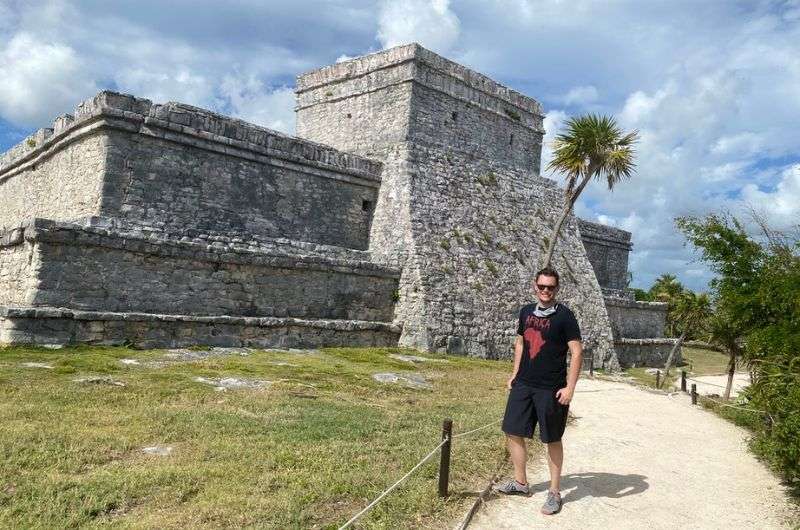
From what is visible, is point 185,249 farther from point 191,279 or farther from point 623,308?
point 623,308

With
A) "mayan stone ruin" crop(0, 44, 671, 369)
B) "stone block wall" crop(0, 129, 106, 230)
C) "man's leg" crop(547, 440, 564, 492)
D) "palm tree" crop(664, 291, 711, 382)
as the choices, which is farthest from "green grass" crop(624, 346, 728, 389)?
"stone block wall" crop(0, 129, 106, 230)

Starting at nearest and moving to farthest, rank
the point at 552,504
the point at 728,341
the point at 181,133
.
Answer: the point at 552,504
the point at 181,133
the point at 728,341

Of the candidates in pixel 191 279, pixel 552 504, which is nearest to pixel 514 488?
pixel 552 504

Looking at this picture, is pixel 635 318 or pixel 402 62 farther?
pixel 635 318

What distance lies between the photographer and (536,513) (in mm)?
4738

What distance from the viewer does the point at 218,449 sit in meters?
5.44

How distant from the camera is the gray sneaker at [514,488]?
5070 mm

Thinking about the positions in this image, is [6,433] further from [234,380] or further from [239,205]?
[239,205]

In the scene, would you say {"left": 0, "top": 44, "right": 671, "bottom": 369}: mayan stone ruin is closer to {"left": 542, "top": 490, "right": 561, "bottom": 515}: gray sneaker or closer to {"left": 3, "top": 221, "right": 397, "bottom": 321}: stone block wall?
{"left": 3, "top": 221, "right": 397, "bottom": 321}: stone block wall

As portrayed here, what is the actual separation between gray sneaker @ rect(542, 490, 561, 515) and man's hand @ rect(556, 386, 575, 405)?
0.74m

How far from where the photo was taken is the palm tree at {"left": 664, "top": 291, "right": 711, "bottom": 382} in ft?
77.5

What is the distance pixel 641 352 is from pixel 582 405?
1544 centimetres

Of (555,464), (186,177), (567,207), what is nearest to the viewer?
(555,464)

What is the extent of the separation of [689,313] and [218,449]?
80.8ft
